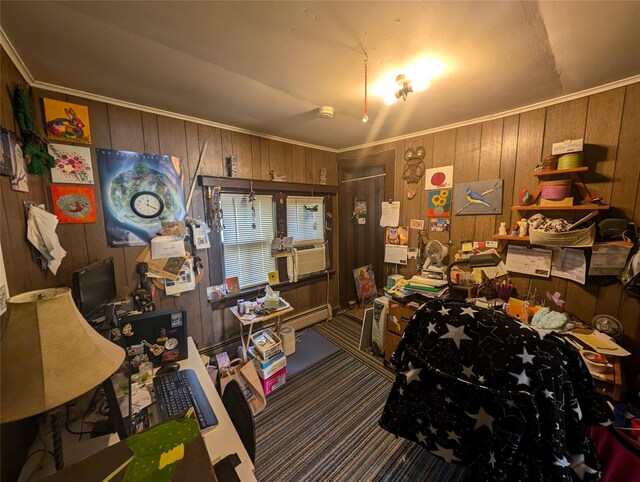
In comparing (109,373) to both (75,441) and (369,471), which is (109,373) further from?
(369,471)

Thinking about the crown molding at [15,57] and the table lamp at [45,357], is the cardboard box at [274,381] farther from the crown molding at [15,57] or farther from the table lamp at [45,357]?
Result: the crown molding at [15,57]

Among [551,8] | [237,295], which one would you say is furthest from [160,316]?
[551,8]

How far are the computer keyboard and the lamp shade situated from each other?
0.52 meters

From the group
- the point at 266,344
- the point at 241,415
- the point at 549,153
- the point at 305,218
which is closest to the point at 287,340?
the point at 266,344

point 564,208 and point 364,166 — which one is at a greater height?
point 364,166

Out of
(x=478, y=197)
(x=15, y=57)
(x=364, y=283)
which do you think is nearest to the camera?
(x=15, y=57)

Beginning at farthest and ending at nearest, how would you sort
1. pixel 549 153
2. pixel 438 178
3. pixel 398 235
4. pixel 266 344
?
pixel 398 235 < pixel 438 178 < pixel 266 344 < pixel 549 153

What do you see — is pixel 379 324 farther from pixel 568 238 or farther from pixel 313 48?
pixel 313 48

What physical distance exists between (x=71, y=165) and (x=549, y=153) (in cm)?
346

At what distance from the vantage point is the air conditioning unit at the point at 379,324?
238 centimetres

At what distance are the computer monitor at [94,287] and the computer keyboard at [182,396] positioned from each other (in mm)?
578

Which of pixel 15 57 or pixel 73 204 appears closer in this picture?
pixel 15 57

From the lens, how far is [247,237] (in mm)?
2582

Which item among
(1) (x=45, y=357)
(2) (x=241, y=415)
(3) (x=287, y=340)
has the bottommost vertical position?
(3) (x=287, y=340)
